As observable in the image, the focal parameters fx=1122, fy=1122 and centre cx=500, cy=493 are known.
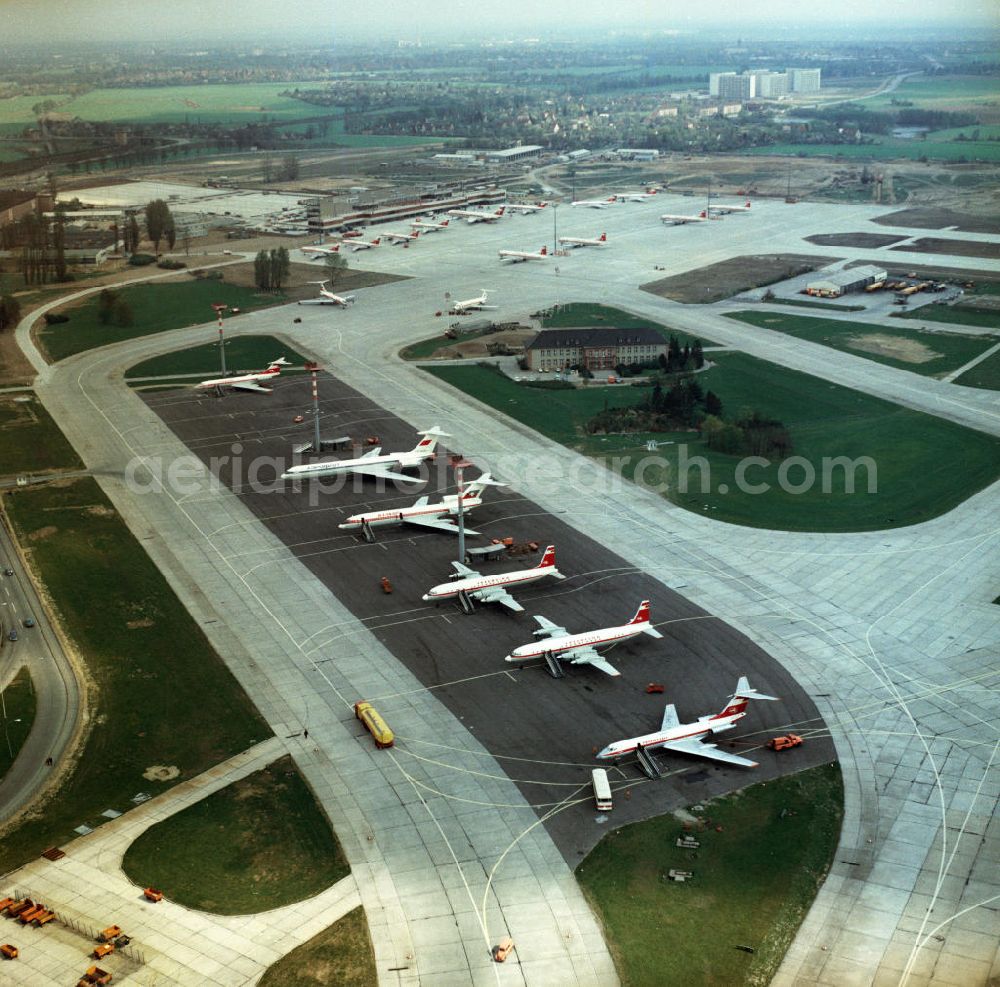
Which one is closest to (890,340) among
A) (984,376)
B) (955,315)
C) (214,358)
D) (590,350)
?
(984,376)

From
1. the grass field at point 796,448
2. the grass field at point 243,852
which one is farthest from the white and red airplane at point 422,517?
the grass field at point 243,852

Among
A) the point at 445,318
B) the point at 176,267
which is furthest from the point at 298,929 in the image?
the point at 176,267

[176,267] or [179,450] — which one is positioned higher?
[176,267]

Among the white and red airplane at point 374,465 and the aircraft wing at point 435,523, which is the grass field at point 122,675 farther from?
the aircraft wing at point 435,523

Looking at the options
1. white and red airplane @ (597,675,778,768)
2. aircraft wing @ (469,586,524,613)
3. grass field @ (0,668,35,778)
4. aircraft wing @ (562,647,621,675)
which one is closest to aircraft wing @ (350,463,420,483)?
aircraft wing @ (469,586,524,613)

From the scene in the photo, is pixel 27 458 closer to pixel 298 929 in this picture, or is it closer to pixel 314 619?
pixel 314 619

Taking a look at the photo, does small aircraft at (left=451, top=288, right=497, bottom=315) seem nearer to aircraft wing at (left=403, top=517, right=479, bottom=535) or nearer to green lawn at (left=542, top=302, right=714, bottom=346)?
green lawn at (left=542, top=302, right=714, bottom=346)
